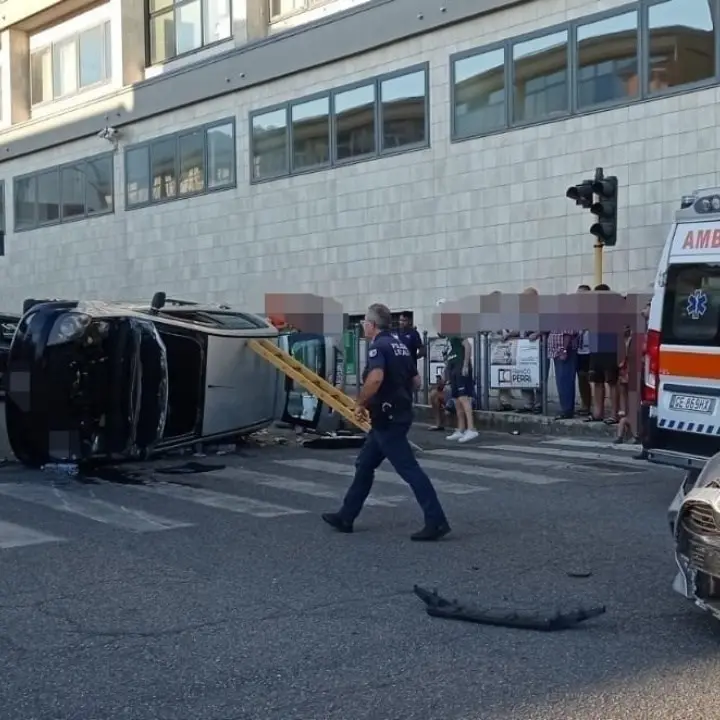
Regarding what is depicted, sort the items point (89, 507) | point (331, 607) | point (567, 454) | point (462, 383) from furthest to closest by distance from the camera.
A: point (462, 383) < point (567, 454) < point (89, 507) < point (331, 607)

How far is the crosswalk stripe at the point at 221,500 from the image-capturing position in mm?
9450

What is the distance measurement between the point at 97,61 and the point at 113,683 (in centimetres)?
2672

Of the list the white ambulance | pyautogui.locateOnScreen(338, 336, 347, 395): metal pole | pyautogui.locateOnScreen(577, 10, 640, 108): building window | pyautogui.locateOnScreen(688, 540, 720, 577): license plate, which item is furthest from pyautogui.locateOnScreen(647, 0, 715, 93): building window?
pyautogui.locateOnScreen(688, 540, 720, 577): license plate

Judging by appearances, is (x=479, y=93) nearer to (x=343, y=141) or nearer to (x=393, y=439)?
(x=343, y=141)

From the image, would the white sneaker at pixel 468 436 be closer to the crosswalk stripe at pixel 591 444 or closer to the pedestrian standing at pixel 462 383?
the pedestrian standing at pixel 462 383

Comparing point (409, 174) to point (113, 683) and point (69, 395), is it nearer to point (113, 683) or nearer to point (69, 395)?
point (69, 395)

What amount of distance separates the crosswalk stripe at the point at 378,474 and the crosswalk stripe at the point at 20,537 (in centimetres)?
354

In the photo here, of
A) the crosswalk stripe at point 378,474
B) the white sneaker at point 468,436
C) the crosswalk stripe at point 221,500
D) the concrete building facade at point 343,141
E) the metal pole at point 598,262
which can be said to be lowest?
the crosswalk stripe at point 221,500

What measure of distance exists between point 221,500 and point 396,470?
7.85 ft

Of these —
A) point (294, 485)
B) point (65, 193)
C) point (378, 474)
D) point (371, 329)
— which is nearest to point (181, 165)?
point (65, 193)

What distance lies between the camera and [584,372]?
16.2 m

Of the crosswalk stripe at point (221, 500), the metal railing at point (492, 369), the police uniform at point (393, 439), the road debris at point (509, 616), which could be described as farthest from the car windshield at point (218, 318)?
the road debris at point (509, 616)

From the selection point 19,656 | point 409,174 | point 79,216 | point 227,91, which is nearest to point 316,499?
point 19,656

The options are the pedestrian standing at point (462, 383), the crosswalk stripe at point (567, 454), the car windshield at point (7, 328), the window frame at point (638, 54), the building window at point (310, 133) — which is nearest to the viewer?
the crosswalk stripe at point (567, 454)
